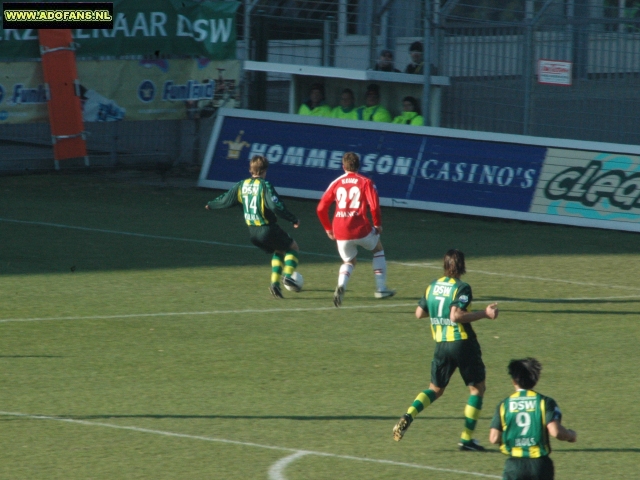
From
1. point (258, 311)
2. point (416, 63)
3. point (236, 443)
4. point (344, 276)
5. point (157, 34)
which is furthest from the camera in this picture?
point (157, 34)

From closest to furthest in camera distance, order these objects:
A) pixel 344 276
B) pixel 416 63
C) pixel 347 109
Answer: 1. pixel 344 276
2. pixel 347 109
3. pixel 416 63

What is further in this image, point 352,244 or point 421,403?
point 352,244

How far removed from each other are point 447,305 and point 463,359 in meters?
0.40

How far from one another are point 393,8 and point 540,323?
13808 mm

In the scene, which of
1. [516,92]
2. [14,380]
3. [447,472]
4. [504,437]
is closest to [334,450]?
[447,472]

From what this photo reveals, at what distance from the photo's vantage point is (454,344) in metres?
7.71

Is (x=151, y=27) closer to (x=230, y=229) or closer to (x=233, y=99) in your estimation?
(x=233, y=99)

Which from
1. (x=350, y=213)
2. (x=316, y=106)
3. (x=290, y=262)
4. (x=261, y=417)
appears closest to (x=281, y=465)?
(x=261, y=417)

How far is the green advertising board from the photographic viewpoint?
22.6 metres

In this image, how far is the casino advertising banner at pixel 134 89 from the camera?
885 inches

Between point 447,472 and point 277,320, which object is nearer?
point 447,472

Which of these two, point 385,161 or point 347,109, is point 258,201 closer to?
point 385,161

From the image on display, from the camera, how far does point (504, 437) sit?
19.5 ft

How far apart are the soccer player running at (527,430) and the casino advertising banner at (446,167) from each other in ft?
41.5
